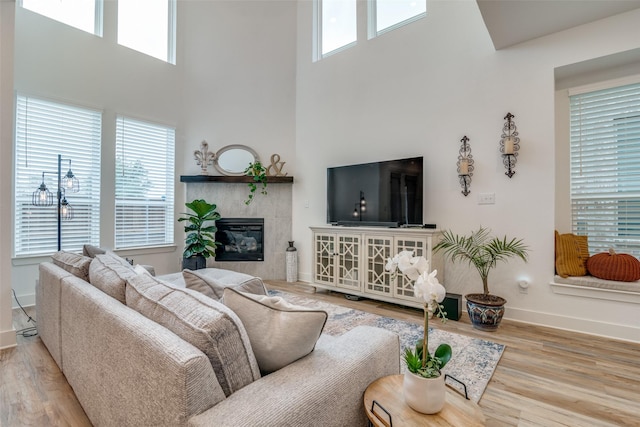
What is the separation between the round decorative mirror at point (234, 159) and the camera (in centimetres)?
504

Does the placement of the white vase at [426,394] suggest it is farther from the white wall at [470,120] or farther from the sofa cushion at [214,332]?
the white wall at [470,120]

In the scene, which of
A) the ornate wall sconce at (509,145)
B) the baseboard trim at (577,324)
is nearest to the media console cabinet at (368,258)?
the baseboard trim at (577,324)

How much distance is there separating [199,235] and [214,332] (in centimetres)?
393

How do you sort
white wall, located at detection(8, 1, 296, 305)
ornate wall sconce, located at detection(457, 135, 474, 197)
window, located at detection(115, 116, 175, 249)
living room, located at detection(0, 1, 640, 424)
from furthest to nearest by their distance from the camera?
window, located at detection(115, 116, 175, 249) → white wall, located at detection(8, 1, 296, 305) → ornate wall sconce, located at detection(457, 135, 474, 197) → living room, located at detection(0, 1, 640, 424)

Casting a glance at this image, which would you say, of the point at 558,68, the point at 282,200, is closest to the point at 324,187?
the point at 282,200

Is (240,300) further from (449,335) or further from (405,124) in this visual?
(405,124)

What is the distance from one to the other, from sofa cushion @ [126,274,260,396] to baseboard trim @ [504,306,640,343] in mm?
3102

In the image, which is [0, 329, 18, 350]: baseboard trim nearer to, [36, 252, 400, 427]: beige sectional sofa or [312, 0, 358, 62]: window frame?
[36, 252, 400, 427]: beige sectional sofa

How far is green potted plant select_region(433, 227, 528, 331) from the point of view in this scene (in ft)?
9.24

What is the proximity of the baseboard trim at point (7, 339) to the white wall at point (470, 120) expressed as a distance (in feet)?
11.5

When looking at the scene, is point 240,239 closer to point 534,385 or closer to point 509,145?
point 509,145

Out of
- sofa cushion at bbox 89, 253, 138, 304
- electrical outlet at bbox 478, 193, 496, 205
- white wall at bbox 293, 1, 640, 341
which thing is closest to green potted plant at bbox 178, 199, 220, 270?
white wall at bbox 293, 1, 640, 341

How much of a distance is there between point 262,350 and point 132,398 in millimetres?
457

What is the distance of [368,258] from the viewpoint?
3691mm
